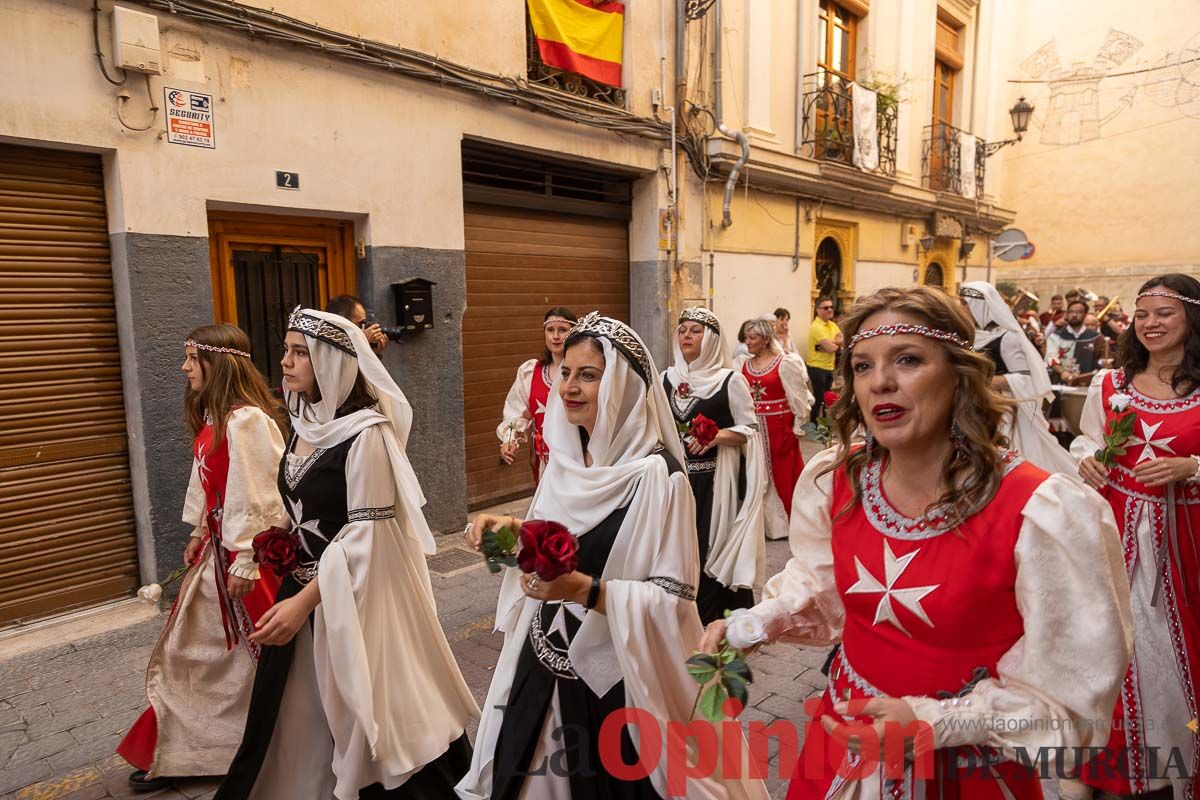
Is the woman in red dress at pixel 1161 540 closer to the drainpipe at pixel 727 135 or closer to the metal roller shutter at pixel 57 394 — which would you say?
the metal roller shutter at pixel 57 394

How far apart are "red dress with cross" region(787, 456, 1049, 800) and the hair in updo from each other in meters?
0.04

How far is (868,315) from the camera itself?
189 cm

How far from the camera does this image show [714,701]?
1809 millimetres

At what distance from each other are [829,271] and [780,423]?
8.15 m

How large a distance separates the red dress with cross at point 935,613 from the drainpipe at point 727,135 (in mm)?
9362

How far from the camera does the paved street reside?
3480 millimetres

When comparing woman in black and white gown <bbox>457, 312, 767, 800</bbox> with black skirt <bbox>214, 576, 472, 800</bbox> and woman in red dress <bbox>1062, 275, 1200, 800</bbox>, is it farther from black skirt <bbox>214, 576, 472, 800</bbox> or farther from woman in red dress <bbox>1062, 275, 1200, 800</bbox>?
woman in red dress <bbox>1062, 275, 1200, 800</bbox>

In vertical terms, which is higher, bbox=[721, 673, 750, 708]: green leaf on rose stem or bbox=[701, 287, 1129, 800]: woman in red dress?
bbox=[701, 287, 1129, 800]: woman in red dress

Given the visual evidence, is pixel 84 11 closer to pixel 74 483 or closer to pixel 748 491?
pixel 74 483

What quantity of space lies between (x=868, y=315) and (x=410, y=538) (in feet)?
7.14

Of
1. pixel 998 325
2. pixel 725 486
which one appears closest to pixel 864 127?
pixel 998 325

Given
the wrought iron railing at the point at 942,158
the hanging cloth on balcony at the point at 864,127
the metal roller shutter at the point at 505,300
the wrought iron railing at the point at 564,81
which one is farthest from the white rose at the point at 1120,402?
the wrought iron railing at the point at 942,158

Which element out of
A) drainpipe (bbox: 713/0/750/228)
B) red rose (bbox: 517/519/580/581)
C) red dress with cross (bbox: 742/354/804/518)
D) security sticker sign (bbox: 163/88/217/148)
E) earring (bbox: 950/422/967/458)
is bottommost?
red dress with cross (bbox: 742/354/804/518)

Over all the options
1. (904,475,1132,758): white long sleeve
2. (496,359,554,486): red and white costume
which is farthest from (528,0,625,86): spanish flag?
(904,475,1132,758): white long sleeve
